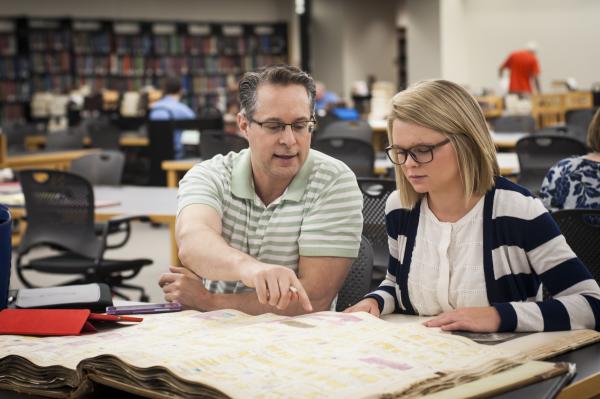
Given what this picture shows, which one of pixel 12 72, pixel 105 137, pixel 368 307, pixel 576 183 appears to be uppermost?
pixel 12 72

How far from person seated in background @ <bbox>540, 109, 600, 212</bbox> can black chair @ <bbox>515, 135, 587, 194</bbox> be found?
1.86m

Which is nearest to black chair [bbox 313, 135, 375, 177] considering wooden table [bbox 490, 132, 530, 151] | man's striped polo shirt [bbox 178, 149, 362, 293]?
wooden table [bbox 490, 132, 530, 151]

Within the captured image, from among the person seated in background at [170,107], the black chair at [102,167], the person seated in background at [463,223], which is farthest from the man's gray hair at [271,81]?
the person seated in background at [170,107]

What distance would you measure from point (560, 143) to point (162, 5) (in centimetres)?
1388

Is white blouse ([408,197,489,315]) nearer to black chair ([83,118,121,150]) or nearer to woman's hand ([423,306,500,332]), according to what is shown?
woman's hand ([423,306,500,332])

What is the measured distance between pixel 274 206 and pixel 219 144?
3.56 meters

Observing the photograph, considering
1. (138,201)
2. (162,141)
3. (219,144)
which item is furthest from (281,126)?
(162,141)

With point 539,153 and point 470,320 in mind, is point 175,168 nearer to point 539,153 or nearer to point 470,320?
point 539,153

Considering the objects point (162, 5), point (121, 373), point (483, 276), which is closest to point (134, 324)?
point (121, 373)

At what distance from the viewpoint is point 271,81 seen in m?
2.26

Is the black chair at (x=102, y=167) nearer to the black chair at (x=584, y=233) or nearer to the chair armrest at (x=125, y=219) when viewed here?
the chair armrest at (x=125, y=219)

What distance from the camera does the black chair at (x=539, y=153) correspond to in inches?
195

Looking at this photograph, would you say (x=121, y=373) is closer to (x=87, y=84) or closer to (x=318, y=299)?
(x=318, y=299)

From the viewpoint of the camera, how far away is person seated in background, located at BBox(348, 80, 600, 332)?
1935 millimetres
